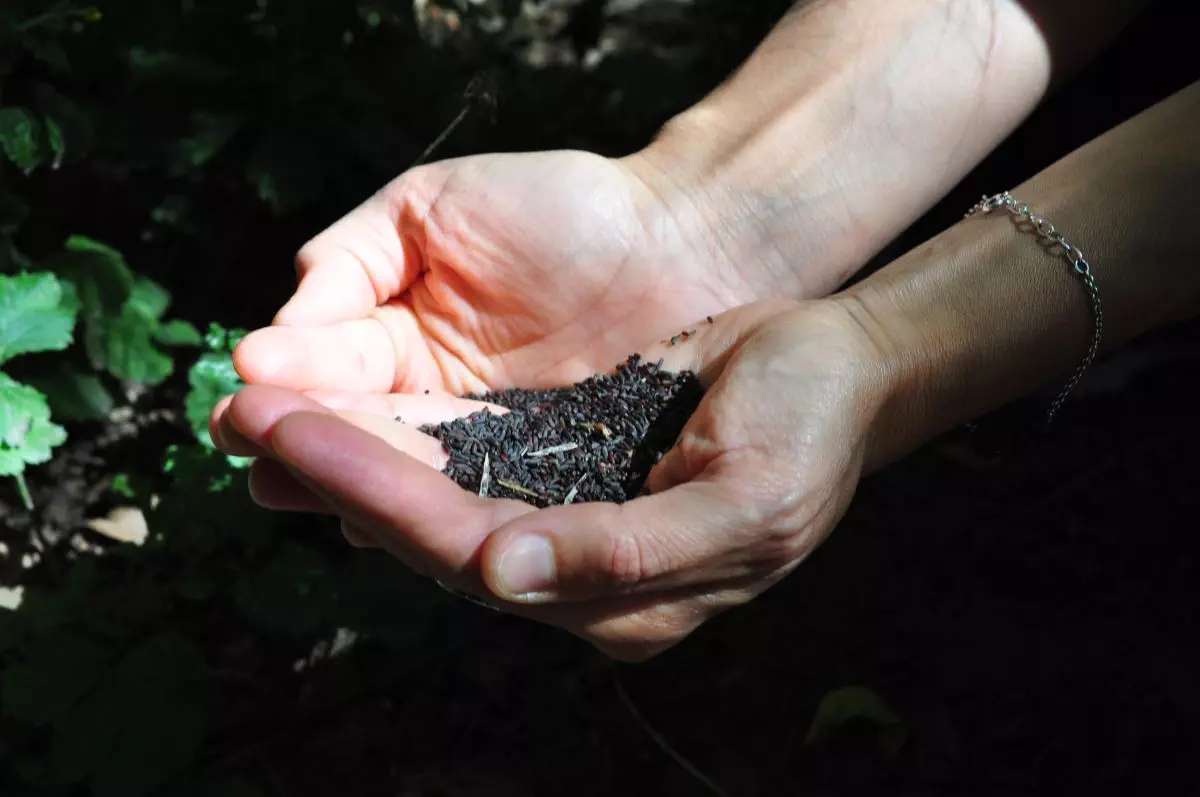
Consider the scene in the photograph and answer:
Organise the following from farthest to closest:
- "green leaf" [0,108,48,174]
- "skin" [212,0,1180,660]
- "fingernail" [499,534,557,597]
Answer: "green leaf" [0,108,48,174] < "skin" [212,0,1180,660] < "fingernail" [499,534,557,597]

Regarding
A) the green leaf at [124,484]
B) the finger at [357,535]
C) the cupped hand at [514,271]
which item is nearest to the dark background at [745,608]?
the green leaf at [124,484]

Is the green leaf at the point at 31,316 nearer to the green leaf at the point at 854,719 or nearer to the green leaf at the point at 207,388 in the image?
the green leaf at the point at 207,388

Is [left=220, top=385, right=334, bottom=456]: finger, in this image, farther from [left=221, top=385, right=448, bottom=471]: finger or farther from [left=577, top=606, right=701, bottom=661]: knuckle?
[left=577, top=606, right=701, bottom=661]: knuckle

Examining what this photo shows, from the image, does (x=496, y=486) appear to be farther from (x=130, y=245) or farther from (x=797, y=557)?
(x=130, y=245)

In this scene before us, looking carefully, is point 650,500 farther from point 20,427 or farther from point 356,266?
point 20,427

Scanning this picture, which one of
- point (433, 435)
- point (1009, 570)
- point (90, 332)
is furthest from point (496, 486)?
point (1009, 570)

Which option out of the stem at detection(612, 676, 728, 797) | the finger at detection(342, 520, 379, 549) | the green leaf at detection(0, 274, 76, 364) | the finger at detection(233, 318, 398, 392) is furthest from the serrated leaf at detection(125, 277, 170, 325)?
the stem at detection(612, 676, 728, 797)
